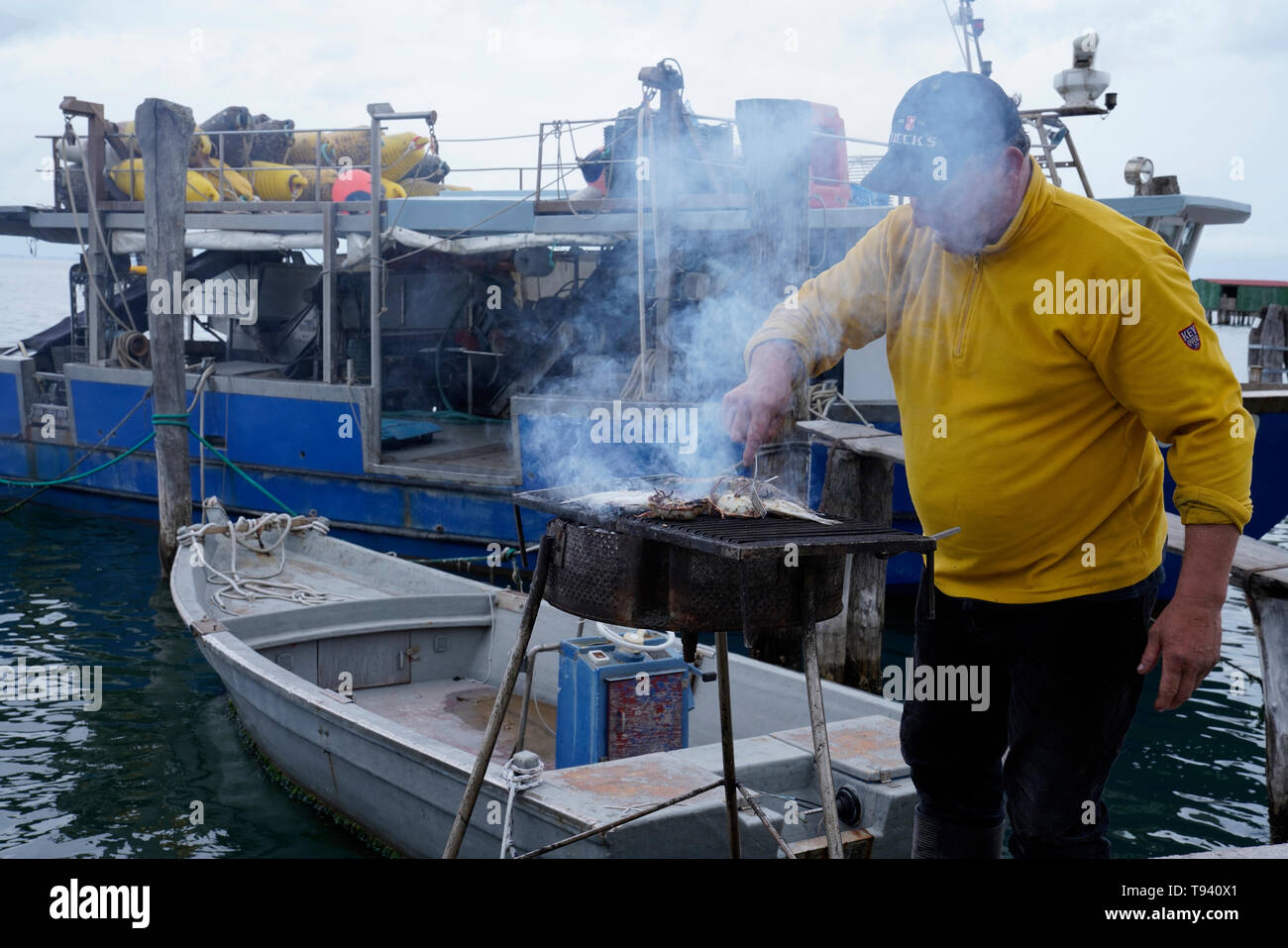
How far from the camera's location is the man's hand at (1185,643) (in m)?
2.50

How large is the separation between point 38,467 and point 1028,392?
15029 millimetres

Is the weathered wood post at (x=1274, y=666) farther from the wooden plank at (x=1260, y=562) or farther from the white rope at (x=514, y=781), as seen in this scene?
the white rope at (x=514, y=781)

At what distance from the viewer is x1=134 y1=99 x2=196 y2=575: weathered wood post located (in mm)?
10312

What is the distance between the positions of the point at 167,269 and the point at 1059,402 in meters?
9.74

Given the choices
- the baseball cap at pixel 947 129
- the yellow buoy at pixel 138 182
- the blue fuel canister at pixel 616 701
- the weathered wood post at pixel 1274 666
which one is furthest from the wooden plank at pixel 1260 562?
the yellow buoy at pixel 138 182

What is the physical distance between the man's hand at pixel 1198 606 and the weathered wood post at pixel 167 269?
9.89 meters

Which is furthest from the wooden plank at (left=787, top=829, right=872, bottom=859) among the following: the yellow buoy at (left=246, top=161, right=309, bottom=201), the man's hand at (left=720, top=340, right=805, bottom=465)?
the yellow buoy at (left=246, top=161, right=309, bottom=201)

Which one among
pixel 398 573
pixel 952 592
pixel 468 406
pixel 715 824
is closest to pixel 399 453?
pixel 468 406

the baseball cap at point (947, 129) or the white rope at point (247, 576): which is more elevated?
the baseball cap at point (947, 129)

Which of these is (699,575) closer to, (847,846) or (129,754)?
(847,846)

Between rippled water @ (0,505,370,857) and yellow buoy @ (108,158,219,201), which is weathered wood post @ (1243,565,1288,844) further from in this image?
yellow buoy @ (108,158,219,201)

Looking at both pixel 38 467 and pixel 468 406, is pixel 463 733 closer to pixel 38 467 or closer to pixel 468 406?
pixel 468 406

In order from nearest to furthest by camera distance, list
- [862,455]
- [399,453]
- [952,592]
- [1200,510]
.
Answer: [1200,510] < [952,592] < [862,455] < [399,453]
